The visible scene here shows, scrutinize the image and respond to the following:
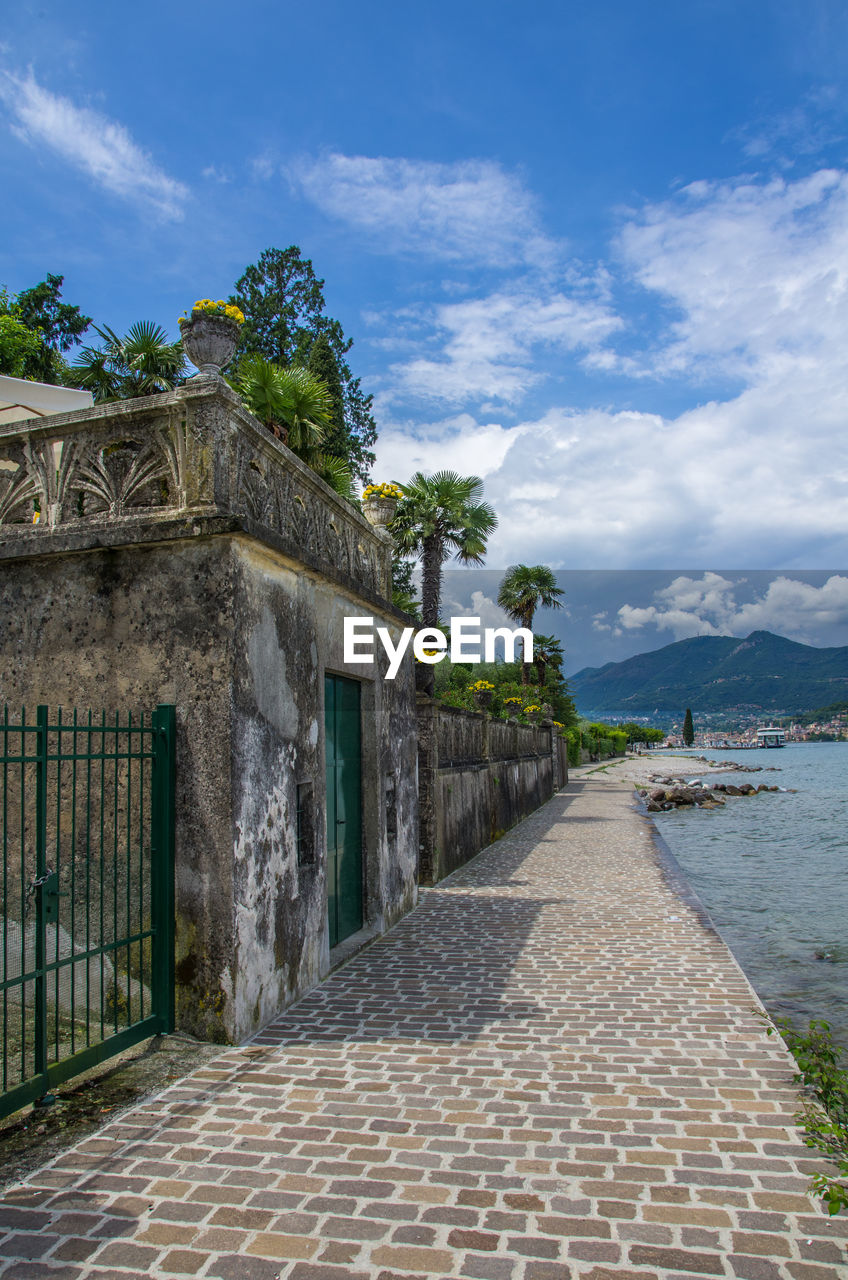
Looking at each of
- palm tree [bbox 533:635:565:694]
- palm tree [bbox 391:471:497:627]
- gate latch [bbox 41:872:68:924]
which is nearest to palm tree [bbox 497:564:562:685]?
palm tree [bbox 533:635:565:694]

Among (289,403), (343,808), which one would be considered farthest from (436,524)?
(343,808)

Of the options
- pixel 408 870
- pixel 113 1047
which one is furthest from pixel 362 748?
pixel 113 1047

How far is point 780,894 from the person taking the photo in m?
14.4

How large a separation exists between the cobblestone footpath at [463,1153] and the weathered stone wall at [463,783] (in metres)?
4.62

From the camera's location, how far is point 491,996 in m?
6.11

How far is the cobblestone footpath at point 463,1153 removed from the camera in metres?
2.96

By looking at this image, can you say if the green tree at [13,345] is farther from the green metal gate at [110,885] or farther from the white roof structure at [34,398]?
the green metal gate at [110,885]

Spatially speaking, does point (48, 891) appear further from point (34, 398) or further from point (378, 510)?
point (34, 398)

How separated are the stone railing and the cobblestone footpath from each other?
10.4 ft

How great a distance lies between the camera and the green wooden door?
710cm

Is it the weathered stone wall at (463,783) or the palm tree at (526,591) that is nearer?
the weathered stone wall at (463,783)

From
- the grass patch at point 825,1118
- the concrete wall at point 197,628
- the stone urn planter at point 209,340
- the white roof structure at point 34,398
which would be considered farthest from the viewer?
the white roof structure at point 34,398

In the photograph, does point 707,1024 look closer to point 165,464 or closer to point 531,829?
point 165,464

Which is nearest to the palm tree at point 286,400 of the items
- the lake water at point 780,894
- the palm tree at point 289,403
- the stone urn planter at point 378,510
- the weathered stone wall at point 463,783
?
the palm tree at point 289,403
